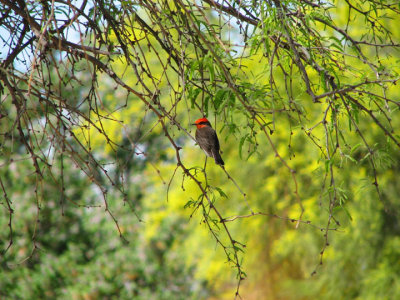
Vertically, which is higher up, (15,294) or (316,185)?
(316,185)

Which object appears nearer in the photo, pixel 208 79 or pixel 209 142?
pixel 208 79

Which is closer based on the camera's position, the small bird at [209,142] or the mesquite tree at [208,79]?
the mesquite tree at [208,79]

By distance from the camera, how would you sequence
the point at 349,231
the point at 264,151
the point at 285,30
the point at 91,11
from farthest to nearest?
1. the point at 264,151
2. the point at 349,231
3. the point at 91,11
4. the point at 285,30

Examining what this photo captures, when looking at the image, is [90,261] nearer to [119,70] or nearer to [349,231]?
[119,70]

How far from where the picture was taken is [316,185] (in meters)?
6.73

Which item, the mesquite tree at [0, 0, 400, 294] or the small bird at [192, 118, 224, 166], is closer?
the mesquite tree at [0, 0, 400, 294]

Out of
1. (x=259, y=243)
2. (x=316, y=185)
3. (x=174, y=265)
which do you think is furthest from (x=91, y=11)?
(x=174, y=265)

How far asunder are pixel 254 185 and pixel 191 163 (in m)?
0.88

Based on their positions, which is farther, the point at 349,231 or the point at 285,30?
the point at 349,231

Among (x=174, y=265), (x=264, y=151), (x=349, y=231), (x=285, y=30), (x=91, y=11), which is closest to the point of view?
(x=285, y=30)

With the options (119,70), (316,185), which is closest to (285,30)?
(316,185)

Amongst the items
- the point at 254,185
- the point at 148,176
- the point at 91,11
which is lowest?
the point at 91,11

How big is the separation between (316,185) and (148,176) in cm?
445

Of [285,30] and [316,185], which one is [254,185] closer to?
[316,185]
